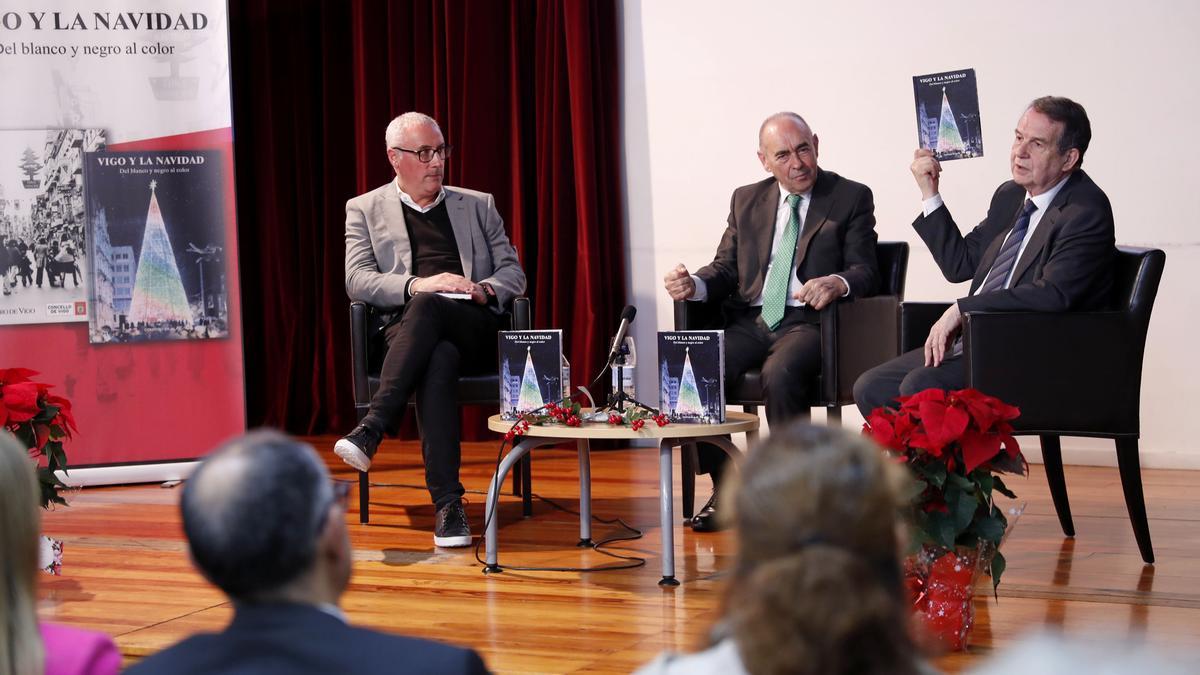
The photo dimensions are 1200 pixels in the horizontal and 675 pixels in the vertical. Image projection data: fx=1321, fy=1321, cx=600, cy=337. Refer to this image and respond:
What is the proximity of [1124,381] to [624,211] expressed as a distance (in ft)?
9.66

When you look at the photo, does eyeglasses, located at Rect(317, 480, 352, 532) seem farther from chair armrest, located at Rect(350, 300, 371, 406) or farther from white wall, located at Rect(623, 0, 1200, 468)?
white wall, located at Rect(623, 0, 1200, 468)

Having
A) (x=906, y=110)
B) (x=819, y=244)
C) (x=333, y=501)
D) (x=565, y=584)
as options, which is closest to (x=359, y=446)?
(x=565, y=584)

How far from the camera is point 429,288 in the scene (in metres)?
4.14

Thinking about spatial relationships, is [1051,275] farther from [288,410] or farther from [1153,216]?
[288,410]

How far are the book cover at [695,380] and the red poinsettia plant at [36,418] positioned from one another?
1.56 metres

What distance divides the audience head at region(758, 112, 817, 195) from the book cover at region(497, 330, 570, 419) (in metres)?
1.11

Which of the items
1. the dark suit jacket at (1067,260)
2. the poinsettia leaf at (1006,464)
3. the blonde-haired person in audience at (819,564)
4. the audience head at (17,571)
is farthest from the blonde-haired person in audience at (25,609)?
the dark suit jacket at (1067,260)

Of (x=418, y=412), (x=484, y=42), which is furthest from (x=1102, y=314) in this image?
(x=484, y=42)

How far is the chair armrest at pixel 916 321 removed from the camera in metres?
3.88

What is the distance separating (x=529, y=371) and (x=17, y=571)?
2355 millimetres

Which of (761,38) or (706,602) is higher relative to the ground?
(761,38)

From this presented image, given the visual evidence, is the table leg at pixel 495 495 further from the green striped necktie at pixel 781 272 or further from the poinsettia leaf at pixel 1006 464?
the poinsettia leaf at pixel 1006 464

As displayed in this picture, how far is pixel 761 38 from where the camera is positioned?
223 inches

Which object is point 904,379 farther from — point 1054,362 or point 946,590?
point 946,590
